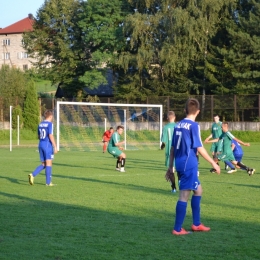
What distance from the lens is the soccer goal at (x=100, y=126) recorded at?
3459 centimetres

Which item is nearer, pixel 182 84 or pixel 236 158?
pixel 236 158

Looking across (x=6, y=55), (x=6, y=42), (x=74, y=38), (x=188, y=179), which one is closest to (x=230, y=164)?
(x=188, y=179)

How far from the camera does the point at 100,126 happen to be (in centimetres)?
3825

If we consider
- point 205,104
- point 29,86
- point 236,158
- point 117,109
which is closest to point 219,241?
point 236,158

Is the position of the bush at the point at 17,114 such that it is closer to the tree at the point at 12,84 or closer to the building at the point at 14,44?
the tree at the point at 12,84

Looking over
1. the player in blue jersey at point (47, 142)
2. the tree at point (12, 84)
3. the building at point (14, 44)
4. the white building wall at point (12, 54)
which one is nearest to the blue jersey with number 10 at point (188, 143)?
the player in blue jersey at point (47, 142)

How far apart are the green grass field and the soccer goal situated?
1919 cm

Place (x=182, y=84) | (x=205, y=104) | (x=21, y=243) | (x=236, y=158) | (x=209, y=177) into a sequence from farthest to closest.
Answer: (x=182, y=84)
(x=205, y=104)
(x=236, y=158)
(x=209, y=177)
(x=21, y=243)

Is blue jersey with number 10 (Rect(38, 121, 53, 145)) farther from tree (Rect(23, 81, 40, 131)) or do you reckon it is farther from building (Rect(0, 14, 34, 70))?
building (Rect(0, 14, 34, 70))

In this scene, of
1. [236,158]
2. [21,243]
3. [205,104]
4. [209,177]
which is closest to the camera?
[21,243]

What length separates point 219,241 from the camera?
23.4ft

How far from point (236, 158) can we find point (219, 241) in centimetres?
1022

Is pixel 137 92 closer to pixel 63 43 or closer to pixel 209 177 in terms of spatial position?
pixel 63 43

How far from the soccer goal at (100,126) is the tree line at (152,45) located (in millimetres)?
10988
